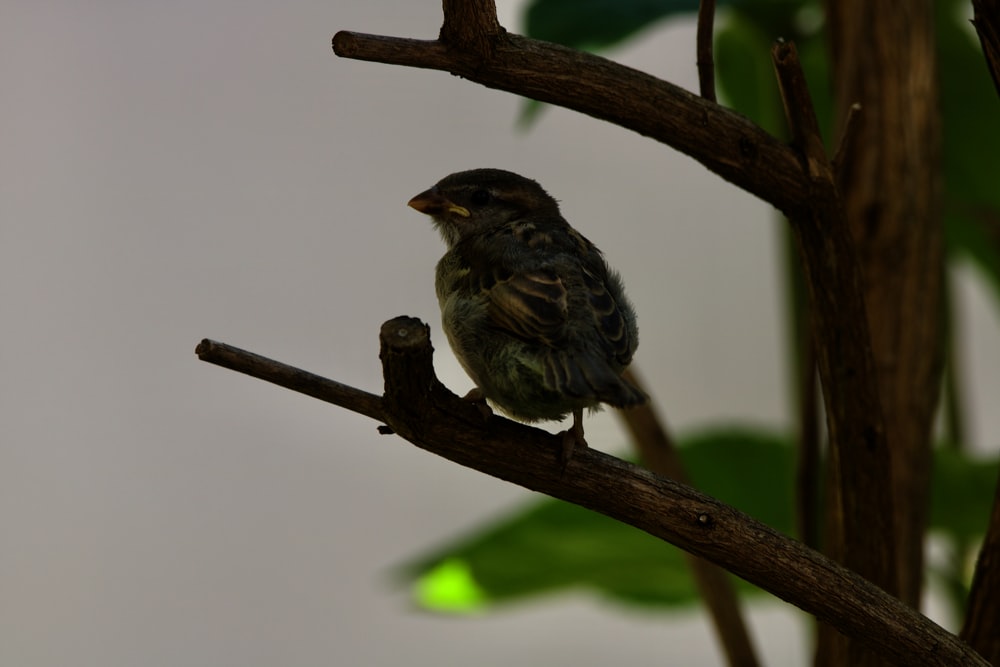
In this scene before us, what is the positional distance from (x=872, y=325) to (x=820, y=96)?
0.94 m

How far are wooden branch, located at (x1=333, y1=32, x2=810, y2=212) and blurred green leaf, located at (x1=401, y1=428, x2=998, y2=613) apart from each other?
1058 mm

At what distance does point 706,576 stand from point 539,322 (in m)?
0.80

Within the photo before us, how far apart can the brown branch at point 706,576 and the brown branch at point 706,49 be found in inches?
27.5

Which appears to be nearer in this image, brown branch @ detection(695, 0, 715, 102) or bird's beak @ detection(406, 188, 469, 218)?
brown branch @ detection(695, 0, 715, 102)

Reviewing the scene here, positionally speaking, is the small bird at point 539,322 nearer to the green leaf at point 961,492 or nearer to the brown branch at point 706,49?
the brown branch at point 706,49

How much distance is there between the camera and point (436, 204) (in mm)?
2223

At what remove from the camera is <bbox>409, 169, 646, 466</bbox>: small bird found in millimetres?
1541

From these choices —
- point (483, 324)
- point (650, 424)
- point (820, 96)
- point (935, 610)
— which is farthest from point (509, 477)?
point (935, 610)

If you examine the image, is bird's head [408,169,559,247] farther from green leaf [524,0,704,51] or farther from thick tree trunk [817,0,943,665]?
thick tree trunk [817,0,943,665]

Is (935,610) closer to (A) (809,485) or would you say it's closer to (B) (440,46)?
(A) (809,485)

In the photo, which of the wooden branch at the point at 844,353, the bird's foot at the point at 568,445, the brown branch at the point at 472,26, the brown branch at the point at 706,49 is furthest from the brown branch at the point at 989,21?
the bird's foot at the point at 568,445

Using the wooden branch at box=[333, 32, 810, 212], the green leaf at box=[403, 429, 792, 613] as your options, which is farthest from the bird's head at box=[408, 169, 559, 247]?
the wooden branch at box=[333, 32, 810, 212]

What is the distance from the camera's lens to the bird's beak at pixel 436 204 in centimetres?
221

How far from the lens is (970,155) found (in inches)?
108
